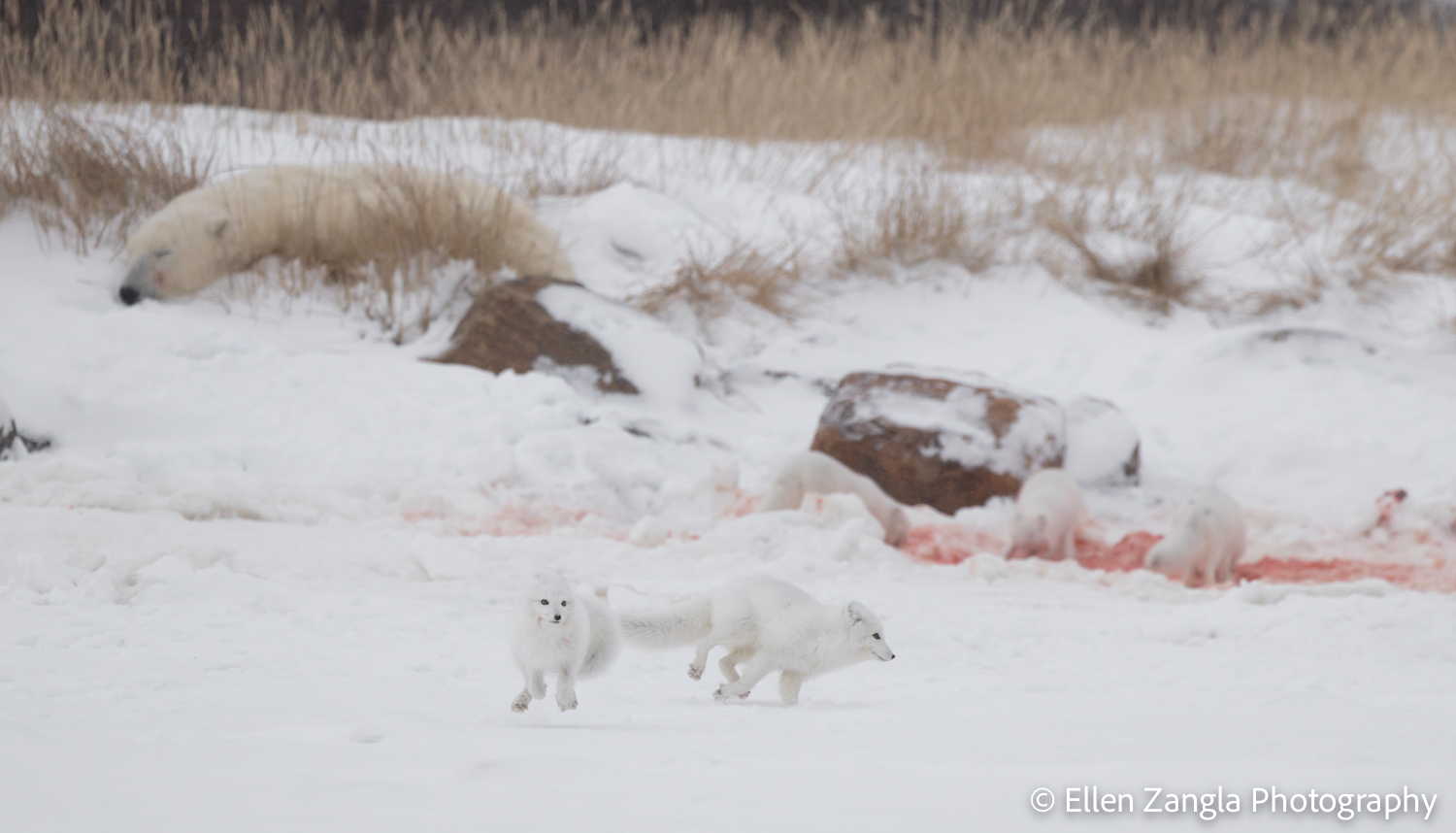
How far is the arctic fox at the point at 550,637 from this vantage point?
177 cm

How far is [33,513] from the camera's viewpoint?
385 cm

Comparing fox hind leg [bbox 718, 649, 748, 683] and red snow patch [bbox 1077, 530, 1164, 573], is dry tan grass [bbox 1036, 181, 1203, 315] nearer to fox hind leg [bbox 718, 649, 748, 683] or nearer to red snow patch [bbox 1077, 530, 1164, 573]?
red snow patch [bbox 1077, 530, 1164, 573]

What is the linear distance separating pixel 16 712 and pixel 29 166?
6390 mm

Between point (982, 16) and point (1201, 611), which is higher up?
point (982, 16)

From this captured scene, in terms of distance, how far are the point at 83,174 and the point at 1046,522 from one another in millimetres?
6096

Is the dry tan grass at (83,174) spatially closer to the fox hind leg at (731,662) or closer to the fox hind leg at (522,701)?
the fox hind leg at (731,662)

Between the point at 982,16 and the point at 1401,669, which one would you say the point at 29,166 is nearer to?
the point at 1401,669

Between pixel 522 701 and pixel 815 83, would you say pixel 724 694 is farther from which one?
pixel 815 83

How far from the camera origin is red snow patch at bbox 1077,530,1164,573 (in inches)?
193

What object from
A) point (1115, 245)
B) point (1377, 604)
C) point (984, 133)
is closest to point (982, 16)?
point (984, 133)

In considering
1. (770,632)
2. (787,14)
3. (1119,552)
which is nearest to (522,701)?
(770,632)

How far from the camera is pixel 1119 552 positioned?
198 inches

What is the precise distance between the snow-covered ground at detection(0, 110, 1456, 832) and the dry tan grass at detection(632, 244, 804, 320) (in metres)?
0.18

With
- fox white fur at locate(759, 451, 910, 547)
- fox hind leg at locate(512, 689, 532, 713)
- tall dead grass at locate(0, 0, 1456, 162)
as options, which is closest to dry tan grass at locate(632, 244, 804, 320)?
tall dead grass at locate(0, 0, 1456, 162)
